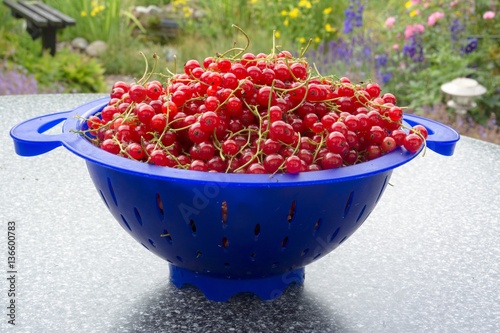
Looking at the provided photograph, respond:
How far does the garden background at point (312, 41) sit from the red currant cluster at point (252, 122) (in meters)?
1.79

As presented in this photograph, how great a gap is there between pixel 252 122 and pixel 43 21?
363cm

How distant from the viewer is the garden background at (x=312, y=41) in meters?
3.25

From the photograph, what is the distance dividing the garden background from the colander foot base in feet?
5.97

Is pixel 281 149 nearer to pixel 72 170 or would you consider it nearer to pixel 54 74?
pixel 72 170

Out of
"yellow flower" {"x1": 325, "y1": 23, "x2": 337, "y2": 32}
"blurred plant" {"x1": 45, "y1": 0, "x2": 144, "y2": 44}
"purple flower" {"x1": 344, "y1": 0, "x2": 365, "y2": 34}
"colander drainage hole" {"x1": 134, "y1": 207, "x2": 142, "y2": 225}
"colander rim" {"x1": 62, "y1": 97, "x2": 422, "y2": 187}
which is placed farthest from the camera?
"blurred plant" {"x1": 45, "y1": 0, "x2": 144, "y2": 44}

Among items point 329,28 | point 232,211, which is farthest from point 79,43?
point 232,211

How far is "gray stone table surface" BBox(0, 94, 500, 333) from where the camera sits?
3.00 ft

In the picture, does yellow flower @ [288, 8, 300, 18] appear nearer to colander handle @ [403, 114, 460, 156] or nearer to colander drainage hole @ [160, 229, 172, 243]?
colander handle @ [403, 114, 460, 156]

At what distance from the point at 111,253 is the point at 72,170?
0.41 metres

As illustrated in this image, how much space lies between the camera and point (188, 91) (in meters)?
0.93

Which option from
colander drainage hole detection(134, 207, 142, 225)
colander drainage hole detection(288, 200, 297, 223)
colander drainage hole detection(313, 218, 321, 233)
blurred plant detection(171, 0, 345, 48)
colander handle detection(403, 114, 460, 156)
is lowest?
blurred plant detection(171, 0, 345, 48)

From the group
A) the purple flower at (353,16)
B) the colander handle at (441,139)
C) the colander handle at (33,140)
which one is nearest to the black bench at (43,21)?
the purple flower at (353,16)

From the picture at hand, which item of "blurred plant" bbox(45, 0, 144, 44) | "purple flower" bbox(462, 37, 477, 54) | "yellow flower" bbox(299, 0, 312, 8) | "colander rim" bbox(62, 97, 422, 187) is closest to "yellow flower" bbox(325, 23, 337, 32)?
"yellow flower" bbox(299, 0, 312, 8)

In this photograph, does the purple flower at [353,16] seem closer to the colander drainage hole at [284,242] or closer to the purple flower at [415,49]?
the purple flower at [415,49]
